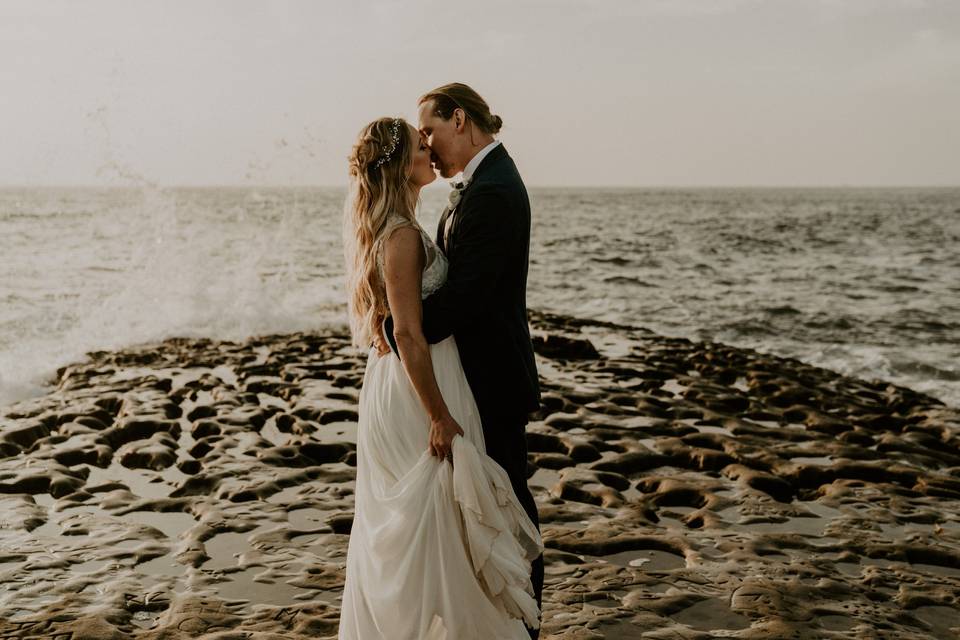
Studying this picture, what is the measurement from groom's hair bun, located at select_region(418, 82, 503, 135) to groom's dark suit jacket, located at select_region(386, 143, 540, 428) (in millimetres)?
132

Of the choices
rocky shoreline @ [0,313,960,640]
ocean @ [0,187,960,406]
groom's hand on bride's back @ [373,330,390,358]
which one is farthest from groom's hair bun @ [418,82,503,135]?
ocean @ [0,187,960,406]

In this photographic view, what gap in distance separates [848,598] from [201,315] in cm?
1301

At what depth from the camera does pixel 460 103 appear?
136 inches

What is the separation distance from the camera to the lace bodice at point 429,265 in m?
3.24

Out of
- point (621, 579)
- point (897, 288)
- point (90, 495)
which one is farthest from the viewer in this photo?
point (897, 288)

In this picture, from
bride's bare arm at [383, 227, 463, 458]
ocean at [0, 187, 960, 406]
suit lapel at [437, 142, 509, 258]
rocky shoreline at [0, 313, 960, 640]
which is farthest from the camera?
ocean at [0, 187, 960, 406]

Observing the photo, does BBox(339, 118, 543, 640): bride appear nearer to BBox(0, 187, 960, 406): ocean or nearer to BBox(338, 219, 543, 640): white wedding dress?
→ BBox(338, 219, 543, 640): white wedding dress

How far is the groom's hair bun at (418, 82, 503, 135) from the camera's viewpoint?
346 cm

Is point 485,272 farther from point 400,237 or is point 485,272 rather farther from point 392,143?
point 392,143

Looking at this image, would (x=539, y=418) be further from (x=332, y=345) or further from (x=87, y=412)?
(x=332, y=345)

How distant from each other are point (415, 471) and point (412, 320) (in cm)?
59

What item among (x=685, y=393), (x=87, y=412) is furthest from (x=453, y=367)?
(x=685, y=393)

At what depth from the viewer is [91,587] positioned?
4746 mm

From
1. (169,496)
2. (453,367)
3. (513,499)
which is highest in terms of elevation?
(453,367)
